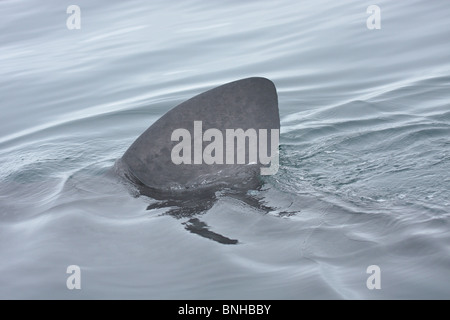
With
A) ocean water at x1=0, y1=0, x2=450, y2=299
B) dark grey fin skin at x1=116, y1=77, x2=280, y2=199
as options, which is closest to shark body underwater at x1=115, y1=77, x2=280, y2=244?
dark grey fin skin at x1=116, y1=77, x2=280, y2=199

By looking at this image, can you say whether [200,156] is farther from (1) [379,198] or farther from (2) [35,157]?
(2) [35,157]

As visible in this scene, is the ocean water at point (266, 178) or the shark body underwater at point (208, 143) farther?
the shark body underwater at point (208, 143)

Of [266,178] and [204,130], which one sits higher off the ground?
[204,130]

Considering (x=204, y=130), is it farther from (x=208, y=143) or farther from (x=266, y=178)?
(x=266, y=178)

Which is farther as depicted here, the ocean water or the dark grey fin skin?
the dark grey fin skin

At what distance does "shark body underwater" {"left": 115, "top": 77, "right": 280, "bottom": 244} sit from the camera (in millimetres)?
5000

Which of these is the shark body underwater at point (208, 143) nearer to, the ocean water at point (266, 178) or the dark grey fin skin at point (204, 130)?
the dark grey fin skin at point (204, 130)

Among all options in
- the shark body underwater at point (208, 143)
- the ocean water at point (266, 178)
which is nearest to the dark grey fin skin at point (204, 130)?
the shark body underwater at point (208, 143)

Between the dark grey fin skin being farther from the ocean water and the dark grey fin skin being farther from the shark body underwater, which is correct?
the ocean water

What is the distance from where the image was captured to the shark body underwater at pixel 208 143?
5.00 meters

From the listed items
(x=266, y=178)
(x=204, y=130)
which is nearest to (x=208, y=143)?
(x=204, y=130)

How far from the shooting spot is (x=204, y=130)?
5035mm

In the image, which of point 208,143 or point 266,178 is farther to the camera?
point 266,178

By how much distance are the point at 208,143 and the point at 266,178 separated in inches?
20.4
